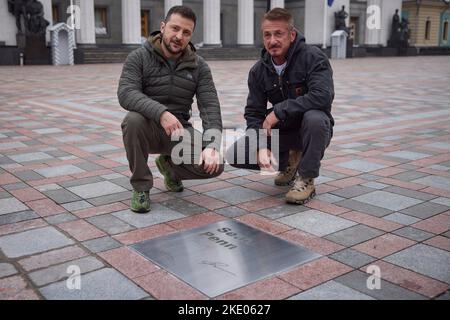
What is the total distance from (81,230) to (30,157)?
229 cm

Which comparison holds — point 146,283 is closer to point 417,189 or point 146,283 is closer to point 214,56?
point 417,189

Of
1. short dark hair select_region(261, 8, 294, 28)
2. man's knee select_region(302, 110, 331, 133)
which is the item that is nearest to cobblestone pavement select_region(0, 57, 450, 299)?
man's knee select_region(302, 110, 331, 133)

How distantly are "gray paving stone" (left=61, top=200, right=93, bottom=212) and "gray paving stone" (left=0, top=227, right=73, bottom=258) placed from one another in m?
0.41

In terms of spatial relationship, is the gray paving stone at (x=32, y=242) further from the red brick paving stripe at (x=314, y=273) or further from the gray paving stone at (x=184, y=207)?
the red brick paving stripe at (x=314, y=273)

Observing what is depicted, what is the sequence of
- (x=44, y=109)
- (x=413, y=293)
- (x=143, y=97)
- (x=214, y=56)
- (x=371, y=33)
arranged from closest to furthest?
(x=413, y=293), (x=143, y=97), (x=44, y=109), (x=214, y=56), (x=371, y=33)

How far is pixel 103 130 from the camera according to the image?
668cm

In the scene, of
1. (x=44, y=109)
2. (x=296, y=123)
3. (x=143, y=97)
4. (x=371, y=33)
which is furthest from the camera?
(x=371, y=33)

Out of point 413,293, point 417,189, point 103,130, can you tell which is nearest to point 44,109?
point 103,130

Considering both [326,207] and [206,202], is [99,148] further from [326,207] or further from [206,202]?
[326,207]

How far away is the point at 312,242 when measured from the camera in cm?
295

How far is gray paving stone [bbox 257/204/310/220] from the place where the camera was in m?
3.45

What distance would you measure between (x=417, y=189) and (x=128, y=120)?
2.28 metres

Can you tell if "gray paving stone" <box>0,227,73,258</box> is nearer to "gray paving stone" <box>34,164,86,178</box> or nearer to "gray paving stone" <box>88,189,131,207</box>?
"gray paving stone" <box>88,189,131,207</box>

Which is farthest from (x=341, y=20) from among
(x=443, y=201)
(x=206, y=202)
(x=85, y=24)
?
(x=206, y=202)
